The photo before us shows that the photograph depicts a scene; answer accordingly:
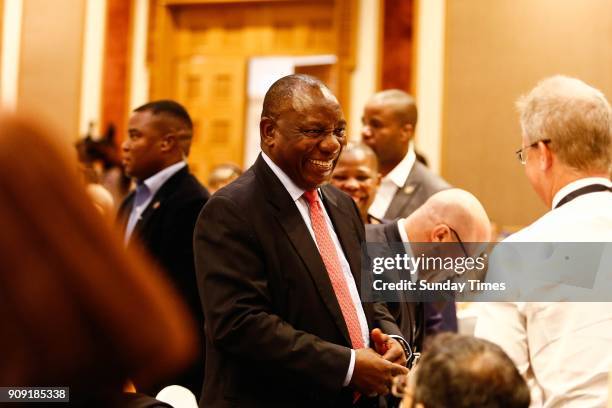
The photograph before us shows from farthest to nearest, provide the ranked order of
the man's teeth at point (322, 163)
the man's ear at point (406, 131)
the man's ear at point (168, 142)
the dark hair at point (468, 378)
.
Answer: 1. the man's ear at point (406, 131)
2. the man's ear at point (168, 142)
3. the man's teeth at point (322, 163)
4. the dark hair at point (468, 378)

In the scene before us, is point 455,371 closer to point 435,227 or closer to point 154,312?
point 154,312

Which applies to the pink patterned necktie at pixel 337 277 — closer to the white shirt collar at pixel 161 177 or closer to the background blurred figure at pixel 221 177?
the white shirt collar at pixel 161 177

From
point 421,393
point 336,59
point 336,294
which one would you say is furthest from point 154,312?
point 336,59

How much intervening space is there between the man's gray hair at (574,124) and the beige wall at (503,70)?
4.97m

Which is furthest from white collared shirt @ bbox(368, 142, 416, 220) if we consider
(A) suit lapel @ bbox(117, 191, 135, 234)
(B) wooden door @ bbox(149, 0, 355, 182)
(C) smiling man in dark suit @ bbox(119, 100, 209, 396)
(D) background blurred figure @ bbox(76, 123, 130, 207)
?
(B) wooden door @ bbox(149, 0, 355, 182)

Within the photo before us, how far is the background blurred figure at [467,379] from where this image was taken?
1464 millimetres

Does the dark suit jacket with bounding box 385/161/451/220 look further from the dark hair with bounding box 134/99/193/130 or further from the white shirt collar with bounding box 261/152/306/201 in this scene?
the white shirt collar with bounding box 261/152/306/201

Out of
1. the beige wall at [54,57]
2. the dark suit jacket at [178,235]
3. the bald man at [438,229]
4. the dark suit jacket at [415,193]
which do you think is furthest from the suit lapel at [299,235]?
the beige wall at [54,57]

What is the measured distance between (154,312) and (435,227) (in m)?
2.06

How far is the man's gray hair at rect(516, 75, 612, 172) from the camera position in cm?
237

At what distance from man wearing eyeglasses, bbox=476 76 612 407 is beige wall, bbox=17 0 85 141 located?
7288 millimetres

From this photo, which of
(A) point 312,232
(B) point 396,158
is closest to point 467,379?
(A) point 312,232

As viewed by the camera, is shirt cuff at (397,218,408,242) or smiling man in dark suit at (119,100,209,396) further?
smiling man in dark suit at (119,100,209,396)

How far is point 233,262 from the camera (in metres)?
2.25
